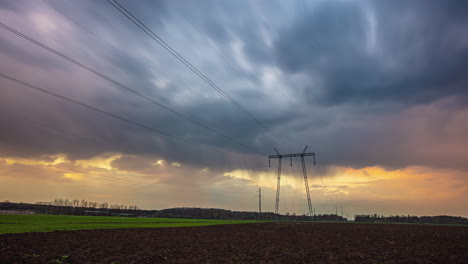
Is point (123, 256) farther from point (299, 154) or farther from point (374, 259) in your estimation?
point (299, 154)

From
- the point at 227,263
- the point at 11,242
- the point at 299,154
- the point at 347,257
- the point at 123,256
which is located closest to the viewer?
the point at 227,263

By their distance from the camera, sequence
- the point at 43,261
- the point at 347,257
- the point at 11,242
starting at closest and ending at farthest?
the point at 43,261 < the point at 347,257 < the point at 11,242

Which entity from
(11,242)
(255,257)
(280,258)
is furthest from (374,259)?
(11,242)

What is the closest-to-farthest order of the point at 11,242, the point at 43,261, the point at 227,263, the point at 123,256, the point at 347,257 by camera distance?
1. the point at 43,261
2. the point at 227,263
3. the point at 123,256
4. the point at 347,257
5. the point at 11,242

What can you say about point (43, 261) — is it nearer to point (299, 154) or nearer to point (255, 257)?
point (255, 257)

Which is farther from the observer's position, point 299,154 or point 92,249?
point 299,154

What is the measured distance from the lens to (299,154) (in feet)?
286

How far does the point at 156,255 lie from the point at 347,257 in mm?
17467

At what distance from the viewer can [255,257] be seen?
2431 cm

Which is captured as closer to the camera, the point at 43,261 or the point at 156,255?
the point at 43,261

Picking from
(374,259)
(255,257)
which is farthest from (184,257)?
(374,259)

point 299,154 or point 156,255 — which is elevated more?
point 299,154

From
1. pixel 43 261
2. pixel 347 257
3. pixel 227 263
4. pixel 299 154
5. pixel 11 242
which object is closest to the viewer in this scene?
pixel 43 261

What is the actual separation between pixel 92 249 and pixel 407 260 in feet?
96.7
